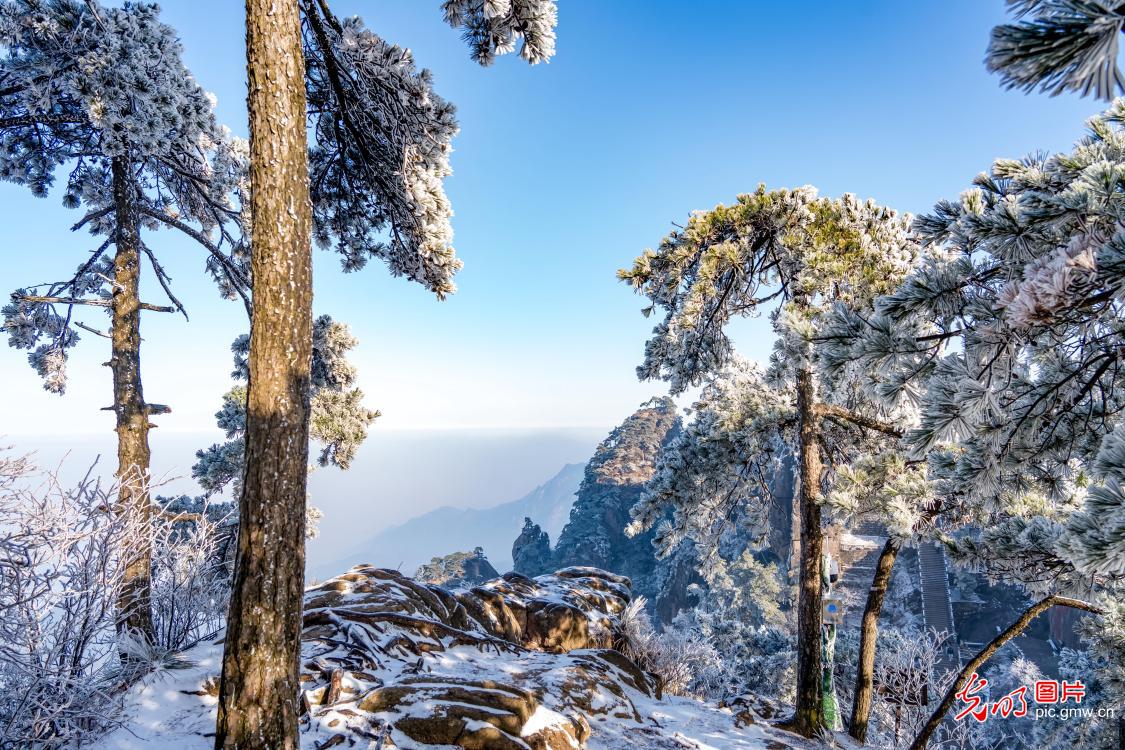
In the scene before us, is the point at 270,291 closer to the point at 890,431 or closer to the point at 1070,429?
the point at 1070,429

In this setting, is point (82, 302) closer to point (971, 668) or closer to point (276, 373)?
point (276, 373)

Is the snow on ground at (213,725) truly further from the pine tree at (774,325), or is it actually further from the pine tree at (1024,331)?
the pine tree at (1024,331)

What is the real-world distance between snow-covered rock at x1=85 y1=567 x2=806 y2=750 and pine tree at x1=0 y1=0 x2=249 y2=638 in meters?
0.92

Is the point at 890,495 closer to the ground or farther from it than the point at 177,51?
closer to the ground

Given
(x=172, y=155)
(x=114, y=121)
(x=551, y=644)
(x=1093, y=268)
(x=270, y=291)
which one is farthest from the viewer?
(x=551, y=644)

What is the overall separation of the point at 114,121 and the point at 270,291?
3.75 metres

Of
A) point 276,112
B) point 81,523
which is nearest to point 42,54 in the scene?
point 276,112

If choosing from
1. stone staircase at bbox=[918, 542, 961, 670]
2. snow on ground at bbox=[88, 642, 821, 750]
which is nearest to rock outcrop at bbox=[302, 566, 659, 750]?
snow on ground at bbox=[88, 642, 821, 750]

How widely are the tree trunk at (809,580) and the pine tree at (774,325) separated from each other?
0.05 ft

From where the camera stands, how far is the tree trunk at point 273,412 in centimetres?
252

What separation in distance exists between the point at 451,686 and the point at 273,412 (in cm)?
259

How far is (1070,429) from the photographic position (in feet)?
11.0

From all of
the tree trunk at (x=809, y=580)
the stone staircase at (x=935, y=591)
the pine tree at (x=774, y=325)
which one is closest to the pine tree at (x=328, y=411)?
the pine tree at (x=774, y=325)

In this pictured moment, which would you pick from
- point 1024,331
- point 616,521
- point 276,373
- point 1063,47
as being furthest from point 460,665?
point 616,521
